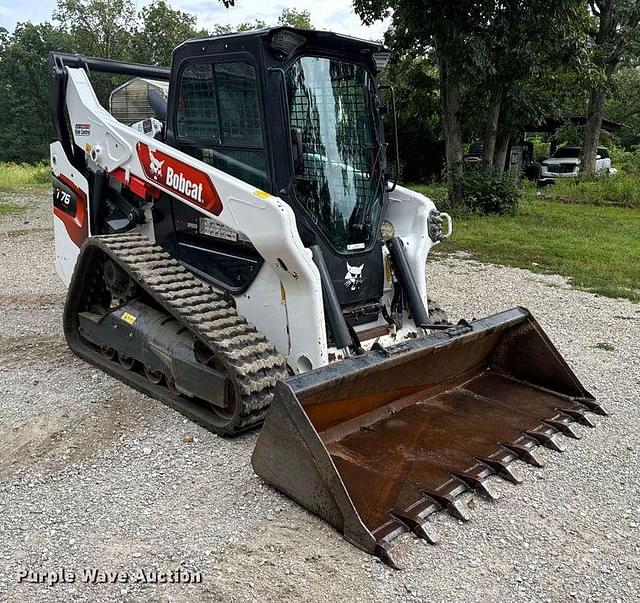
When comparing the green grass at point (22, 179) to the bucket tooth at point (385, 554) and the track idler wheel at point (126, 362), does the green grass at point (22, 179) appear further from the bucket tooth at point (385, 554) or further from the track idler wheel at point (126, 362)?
the bucket tooth at point (385, 554)

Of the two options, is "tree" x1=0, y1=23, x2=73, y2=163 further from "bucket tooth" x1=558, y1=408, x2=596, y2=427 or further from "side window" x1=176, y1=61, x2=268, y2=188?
"bucket tooth" x1=558, y1=408, x2=596, y2=427

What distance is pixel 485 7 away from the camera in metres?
11.4

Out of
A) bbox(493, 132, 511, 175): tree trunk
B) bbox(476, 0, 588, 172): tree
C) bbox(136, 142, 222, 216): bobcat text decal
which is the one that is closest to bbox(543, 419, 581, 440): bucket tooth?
bbox(136, 142, 222, 216): bobcat text decal

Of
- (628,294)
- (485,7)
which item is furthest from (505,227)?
(628,294)

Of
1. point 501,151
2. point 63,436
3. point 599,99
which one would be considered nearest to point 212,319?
point 63,436

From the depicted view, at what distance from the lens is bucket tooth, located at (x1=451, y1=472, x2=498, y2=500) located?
11.2 feet

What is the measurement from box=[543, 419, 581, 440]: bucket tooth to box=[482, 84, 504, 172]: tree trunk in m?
9.87

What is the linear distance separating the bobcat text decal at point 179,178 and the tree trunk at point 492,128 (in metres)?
9.62

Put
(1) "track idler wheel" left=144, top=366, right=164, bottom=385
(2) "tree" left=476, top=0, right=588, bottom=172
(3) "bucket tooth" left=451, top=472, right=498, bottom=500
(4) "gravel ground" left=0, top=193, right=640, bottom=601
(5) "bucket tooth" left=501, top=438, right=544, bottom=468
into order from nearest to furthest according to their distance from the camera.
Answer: (4) "gravel ground" left=0, top=193, right=640, bottom=601, (3) "bucket tooth" left=451, top=472, right=498, bottom=500, (5) "bucket tooth" left=501, top=438, right=544, bottom=468, (1) "track idler wheel" left=144, top=366, right=164, bottom=385, (2) "tree" left=476, top=0, right=588, bottom=172

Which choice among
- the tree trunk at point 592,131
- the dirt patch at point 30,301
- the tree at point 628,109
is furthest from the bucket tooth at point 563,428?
the tree at point 628,109

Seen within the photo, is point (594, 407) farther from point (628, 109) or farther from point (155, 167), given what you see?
point (628, 109)

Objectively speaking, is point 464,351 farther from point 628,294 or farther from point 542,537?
point 628,294

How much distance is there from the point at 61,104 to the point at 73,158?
43 centimetres

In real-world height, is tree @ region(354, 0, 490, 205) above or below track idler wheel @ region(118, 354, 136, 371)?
above
